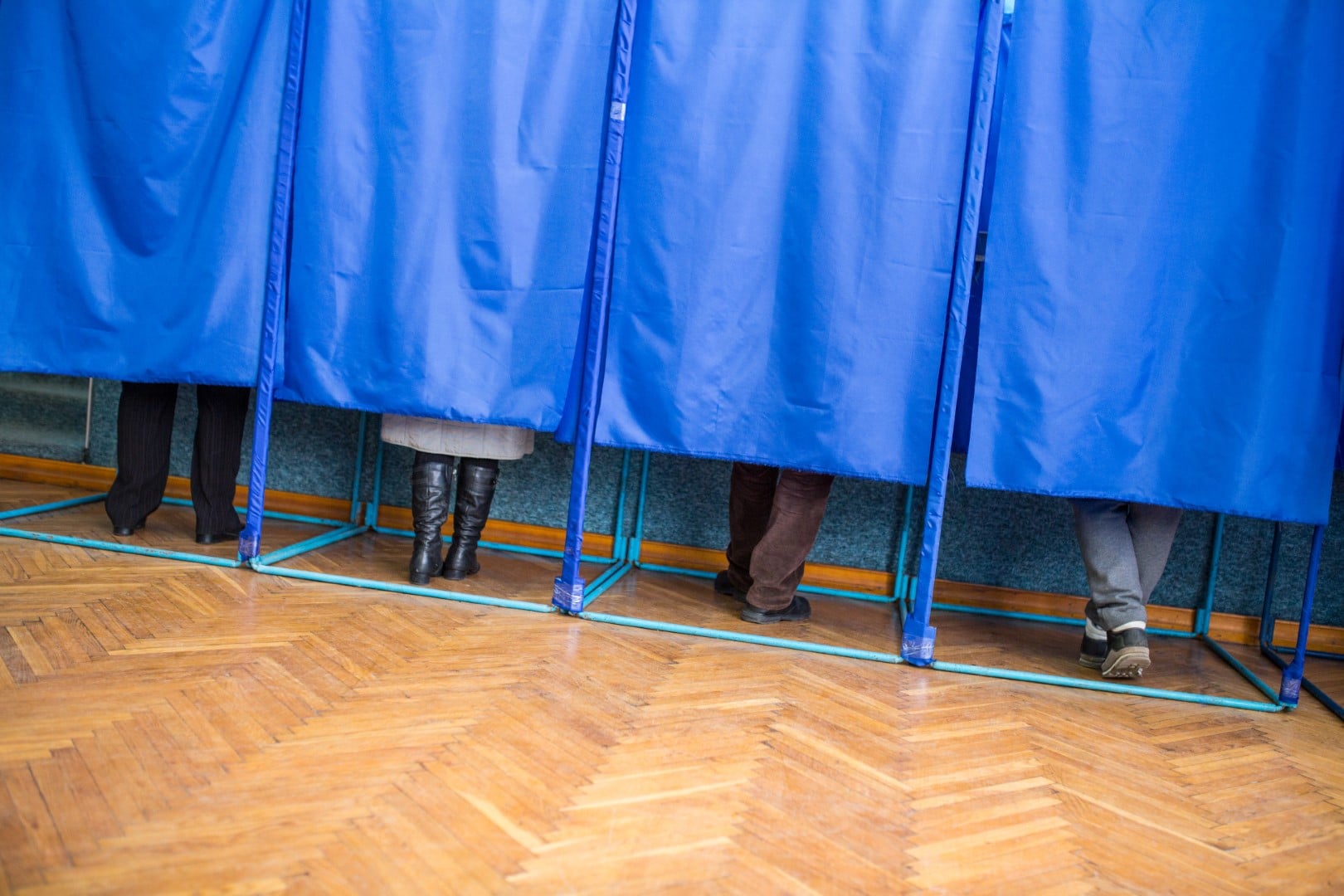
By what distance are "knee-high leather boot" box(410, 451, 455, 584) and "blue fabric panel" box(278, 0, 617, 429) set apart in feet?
0.62

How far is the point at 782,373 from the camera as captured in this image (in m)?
2.39

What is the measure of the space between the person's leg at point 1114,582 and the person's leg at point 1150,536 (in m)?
0.02

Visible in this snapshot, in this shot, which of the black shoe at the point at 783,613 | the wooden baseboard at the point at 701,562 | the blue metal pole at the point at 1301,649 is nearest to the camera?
the blue metal pole at the point at 1301,649

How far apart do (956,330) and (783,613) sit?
0.87m

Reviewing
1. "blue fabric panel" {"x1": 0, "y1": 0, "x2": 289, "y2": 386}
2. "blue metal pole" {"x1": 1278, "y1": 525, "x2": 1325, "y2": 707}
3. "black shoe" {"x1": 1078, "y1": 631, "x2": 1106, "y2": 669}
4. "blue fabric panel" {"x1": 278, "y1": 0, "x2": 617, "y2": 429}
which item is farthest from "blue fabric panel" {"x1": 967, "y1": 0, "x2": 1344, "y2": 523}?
"blue fabric panel" {"x1": 0, "y1": 0, "x2": 289, "y2": 386}

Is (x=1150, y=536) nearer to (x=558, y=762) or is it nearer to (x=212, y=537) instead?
(x=558, y=762)

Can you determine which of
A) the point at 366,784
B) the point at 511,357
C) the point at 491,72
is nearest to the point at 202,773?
the point at 366,784

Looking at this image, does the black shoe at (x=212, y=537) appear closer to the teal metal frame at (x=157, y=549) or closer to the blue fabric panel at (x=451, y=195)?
the teal metal frame at (x=157, y=549)

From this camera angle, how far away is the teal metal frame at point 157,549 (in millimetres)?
2605

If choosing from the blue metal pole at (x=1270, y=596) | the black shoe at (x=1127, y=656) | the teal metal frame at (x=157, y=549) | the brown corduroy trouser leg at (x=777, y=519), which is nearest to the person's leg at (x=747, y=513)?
the brown corduroy trouser leg at (x=777, y=519)

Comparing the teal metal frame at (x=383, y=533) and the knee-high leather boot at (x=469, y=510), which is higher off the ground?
the knee-high leather boot at (x=469, y=510)

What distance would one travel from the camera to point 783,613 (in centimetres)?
264

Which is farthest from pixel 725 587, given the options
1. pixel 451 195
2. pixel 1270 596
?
pixel 1270 596

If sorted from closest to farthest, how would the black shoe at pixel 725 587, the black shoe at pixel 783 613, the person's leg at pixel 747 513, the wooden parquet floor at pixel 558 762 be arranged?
the wooden parquet floor at pixel 558 762
the black shoe at pixel 783 613
the person's leg at pixel 747 513
the black shoe at pixel 725 587
